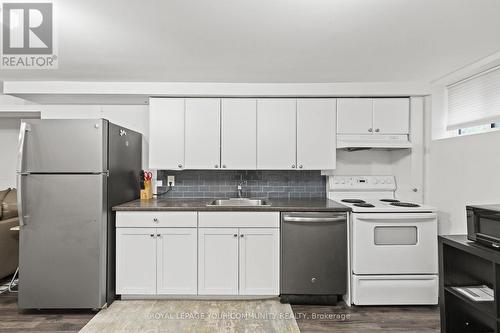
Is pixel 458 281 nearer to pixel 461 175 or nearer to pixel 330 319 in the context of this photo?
pixel 330 319

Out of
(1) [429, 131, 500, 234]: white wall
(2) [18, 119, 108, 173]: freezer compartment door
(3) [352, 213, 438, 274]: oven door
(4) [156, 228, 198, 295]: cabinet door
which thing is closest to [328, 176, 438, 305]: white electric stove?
(3) [352, 213, 438, 274]: oven door

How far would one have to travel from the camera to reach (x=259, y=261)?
2.68 meters

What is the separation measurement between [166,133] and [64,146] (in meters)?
0.96

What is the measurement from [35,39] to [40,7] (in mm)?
498

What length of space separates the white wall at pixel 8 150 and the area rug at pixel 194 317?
238cm

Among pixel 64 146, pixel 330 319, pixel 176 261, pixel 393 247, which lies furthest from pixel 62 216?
pixel 393 247

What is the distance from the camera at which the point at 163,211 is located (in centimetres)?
270

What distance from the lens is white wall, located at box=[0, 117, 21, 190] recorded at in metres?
3.68

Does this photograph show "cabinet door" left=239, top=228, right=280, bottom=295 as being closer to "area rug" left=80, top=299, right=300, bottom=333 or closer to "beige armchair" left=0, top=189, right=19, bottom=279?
"area rug" left=80, top=299, right=300, bottom=333

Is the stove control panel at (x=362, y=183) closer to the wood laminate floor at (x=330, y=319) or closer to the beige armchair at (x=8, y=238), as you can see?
the wood laminate floor at (x=330, y=319)

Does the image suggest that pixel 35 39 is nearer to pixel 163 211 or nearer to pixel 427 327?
pixel 163 211

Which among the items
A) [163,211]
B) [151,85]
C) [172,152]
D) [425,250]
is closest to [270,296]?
[163,211]

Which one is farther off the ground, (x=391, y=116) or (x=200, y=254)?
(x=391, y=116)

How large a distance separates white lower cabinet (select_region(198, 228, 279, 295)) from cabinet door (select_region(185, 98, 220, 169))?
779mm
